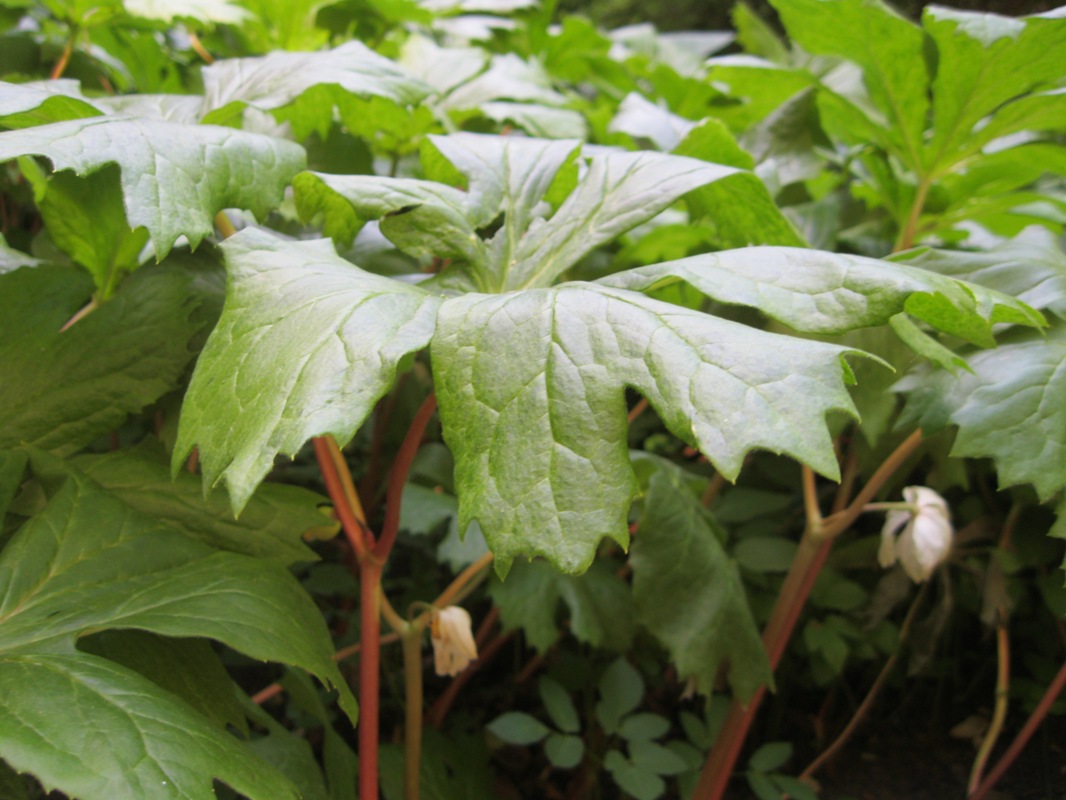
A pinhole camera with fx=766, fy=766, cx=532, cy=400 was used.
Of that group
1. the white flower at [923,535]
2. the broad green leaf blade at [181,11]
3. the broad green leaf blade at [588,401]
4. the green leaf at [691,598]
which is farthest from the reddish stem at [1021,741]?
the broad green leaf blade at [181,11]

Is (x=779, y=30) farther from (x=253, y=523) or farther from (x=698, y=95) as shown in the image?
(x=253, y=523)

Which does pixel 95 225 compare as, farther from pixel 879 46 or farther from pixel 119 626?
pixel 879 46

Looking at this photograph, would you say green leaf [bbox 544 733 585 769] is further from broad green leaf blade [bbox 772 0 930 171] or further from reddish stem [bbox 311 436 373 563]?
broad green leaf blade [bbox 772 0 930 171]

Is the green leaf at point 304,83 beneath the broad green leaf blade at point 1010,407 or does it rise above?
above

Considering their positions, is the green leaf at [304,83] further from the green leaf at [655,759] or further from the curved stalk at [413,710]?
the green leaf at [655,759]

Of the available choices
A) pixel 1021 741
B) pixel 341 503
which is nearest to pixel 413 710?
pixel 341 503

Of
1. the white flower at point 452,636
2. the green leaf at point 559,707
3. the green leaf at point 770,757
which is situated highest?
the white flower at point 452,636

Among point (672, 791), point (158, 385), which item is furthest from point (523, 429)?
point (672, 791)
